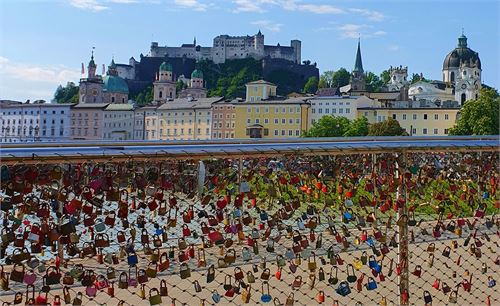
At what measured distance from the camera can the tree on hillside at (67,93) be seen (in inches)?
4381

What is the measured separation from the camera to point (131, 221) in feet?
11.9

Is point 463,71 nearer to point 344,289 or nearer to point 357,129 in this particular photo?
point 357,129

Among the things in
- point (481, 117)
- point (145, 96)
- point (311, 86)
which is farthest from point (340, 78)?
point (481, 117)

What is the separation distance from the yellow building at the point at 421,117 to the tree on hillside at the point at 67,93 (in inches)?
2182

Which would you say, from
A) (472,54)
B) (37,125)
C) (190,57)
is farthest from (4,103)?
(472,54)

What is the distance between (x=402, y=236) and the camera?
3.67m

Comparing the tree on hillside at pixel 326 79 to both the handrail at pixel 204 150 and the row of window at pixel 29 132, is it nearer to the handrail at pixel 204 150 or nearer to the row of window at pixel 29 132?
the row of window at pixel 29 132

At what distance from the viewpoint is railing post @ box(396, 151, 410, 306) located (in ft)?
11.9

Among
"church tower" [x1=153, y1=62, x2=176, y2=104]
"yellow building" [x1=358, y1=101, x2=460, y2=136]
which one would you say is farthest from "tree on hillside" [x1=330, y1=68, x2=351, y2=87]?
"yellow building" [x1=358, y1=101, x2=460, y2=136]

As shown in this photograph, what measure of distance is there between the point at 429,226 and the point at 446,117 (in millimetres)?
65542

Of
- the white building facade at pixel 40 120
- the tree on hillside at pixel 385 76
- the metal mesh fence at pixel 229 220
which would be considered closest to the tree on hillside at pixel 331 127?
the white building facade at pixel 40 120

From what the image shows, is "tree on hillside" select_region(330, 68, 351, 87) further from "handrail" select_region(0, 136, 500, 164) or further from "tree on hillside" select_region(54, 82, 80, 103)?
"handrail" select_region(0, 136, 500, 164)

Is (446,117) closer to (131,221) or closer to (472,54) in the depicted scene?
(472,54)

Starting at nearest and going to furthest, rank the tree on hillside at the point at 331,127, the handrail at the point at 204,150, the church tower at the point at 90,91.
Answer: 1. the handrail at the point at 204,150
2. the tree on hillside at the point at 331,127
3. the church tower at the point at 90,91
